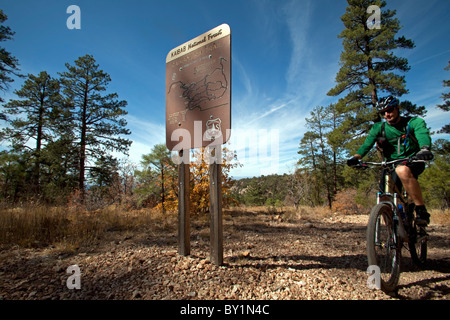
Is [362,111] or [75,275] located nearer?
[75,275]

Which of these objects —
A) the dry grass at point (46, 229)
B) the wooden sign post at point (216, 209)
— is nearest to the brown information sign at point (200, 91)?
the wooden sign post at point (216, 209)

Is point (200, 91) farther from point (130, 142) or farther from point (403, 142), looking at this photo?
point (130, 142)

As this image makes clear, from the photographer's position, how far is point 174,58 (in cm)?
337

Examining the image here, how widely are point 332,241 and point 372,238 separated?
2.67 meters

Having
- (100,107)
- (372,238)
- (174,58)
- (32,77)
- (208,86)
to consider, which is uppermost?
(32,77)

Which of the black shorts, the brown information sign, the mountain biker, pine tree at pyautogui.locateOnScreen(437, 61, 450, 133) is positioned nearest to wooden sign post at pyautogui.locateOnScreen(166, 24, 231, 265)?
the brown information sign

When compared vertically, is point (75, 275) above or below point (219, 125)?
below

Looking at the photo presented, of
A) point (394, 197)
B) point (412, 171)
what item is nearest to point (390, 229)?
point (394, 197)

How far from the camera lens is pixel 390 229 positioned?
2.12m

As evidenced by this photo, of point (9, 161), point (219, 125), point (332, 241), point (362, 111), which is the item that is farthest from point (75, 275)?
point (9, 161)

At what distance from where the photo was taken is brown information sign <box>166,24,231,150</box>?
8.82ft
